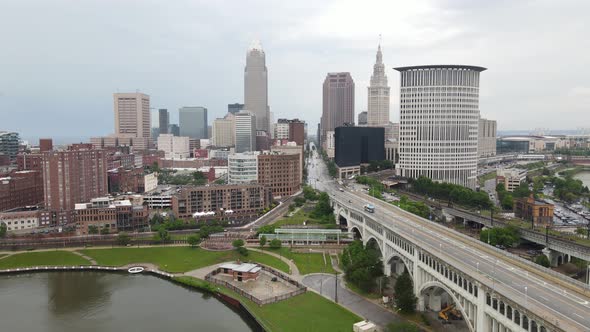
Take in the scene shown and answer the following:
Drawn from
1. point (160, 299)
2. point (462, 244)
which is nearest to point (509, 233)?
point (462, 244)

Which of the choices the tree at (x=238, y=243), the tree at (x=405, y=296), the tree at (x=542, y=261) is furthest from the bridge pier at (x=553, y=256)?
the tree at (x=238, y=243)

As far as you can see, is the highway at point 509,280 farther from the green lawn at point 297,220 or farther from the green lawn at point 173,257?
the green lawn at point 297,220

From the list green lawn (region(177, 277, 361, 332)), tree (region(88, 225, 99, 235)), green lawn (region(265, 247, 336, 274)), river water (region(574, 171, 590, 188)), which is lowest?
green lawn (region(177, 277, 361, 332))

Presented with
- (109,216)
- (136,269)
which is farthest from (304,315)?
(109,216)

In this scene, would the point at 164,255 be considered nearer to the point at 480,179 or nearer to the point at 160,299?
the point at 160,299

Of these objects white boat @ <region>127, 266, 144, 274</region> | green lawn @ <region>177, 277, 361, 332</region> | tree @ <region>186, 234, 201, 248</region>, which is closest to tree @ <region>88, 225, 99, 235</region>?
white boat @ <region>127, 266, 144, 274</region>

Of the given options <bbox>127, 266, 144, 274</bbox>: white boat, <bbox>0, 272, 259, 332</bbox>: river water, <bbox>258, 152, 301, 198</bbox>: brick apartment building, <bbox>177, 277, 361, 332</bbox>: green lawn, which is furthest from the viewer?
<bbox>258, 152, 301, 198</bbox>: brick apartment building

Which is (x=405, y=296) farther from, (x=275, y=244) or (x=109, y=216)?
(x=109, y=216)

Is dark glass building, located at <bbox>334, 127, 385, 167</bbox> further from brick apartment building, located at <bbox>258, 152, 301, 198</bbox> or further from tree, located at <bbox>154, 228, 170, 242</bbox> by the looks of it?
tree, located at <bbox>154, 228, 170, 242</bbox>
